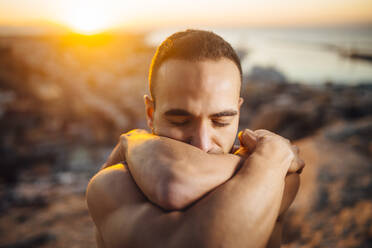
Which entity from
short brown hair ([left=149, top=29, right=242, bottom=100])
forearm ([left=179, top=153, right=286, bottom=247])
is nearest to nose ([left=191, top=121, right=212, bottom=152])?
forearm ([left=179, top=153, right=286, bottom=247])

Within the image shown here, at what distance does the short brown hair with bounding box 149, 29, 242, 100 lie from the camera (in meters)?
1.27

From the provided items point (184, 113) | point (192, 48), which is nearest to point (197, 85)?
point (184, 113)

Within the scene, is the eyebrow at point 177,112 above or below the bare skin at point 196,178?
above

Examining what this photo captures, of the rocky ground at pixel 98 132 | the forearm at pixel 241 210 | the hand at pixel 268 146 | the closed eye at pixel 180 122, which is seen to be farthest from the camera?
the rocky ground at pixel 98 132

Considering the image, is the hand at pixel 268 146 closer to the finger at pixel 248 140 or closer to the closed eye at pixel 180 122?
the finger at pixel 248 140

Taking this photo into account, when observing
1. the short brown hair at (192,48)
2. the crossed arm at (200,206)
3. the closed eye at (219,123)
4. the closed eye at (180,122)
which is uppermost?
the short brown hair at (192,48)

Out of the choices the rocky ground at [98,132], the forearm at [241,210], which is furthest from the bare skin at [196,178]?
the rocky ground at [98,132]

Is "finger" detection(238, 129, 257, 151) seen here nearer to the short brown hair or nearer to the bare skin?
the bare skin

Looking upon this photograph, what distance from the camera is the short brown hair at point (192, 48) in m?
1.27

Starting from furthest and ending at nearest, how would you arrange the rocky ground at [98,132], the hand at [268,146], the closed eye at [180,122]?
the rocky ground at [98,132] → the closed eye at [180,122] → the hand at [268,146]

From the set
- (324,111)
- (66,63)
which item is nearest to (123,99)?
(66,63)

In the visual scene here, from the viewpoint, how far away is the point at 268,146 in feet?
3.69

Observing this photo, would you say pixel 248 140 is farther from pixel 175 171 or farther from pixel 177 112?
pixel 175 171

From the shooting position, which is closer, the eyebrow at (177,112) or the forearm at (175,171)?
the forearm at (175,171)
